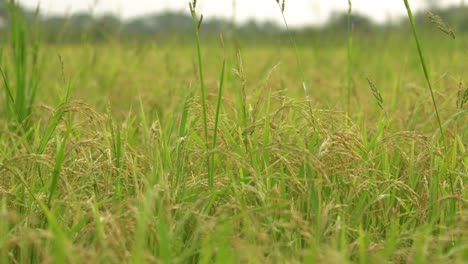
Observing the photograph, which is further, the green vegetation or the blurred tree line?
the blurred tree line

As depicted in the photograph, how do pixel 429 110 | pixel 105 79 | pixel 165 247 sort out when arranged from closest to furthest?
pixel 165 247 → pixel 429 110 → pixel 105 79

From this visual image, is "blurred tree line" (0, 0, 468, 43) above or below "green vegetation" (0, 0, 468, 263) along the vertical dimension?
above

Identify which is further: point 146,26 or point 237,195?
point 146,26

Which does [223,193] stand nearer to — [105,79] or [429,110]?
[429,110]

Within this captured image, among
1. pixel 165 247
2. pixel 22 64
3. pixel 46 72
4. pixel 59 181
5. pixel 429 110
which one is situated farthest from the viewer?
pixel 46 72

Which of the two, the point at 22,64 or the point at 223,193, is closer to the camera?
the point at 223,193

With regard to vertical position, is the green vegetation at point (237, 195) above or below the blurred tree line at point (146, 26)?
below

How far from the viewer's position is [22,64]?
2.36m

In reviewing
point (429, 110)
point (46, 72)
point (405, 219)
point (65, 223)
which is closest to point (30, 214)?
point (65, 223)

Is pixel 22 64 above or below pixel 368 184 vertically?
above

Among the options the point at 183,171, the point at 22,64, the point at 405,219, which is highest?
the point at 22,64

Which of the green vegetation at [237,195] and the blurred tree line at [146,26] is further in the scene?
the blurred tree line at [146,26]

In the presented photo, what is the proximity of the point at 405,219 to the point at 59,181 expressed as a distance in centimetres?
99

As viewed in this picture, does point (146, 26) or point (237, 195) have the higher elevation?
point (146, 26)
